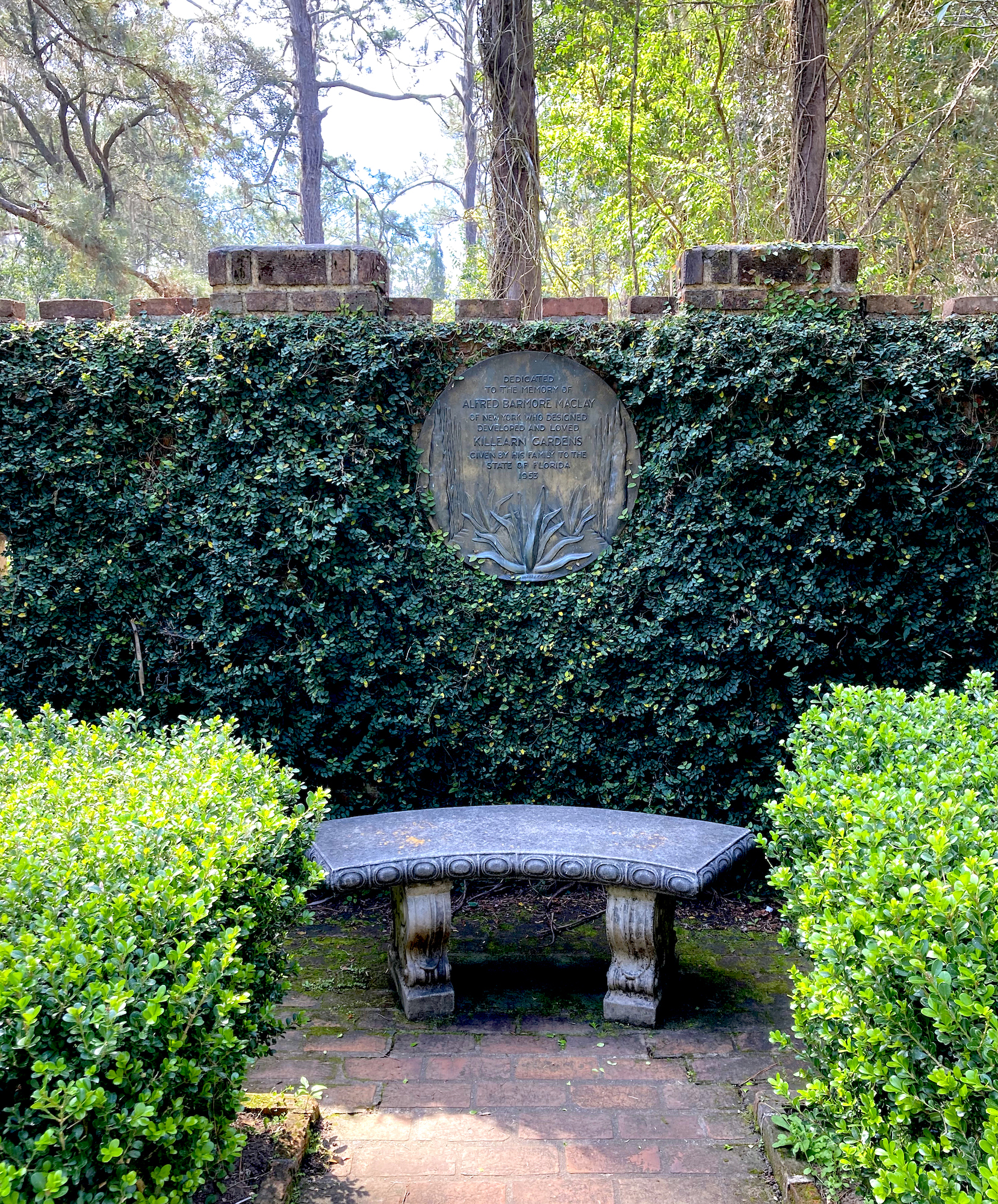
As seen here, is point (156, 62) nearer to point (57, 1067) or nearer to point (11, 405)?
point (11, 405)

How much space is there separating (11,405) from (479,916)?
301 centimetres

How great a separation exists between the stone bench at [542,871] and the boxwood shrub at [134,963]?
2.44 feet

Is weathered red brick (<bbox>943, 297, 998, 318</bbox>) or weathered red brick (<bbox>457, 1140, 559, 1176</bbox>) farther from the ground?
weathered red brick (<bbox>943, 297, 998, 318</bbox>)

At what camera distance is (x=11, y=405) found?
161 inches

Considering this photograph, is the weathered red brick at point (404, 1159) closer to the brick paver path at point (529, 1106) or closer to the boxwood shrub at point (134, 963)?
the brick paver path at point (529, 1106)

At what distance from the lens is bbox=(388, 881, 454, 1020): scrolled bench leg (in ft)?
10.6

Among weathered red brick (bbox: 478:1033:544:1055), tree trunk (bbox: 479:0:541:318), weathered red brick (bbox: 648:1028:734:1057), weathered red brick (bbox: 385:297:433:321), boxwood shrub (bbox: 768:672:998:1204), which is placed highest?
tree trunk (bbox: 479:0:541:318)

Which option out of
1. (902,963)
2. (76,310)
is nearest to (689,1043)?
(902,963)

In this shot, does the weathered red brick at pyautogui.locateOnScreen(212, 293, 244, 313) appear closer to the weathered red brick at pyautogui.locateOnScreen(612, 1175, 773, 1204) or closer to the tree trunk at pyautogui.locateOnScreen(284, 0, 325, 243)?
the weathered red brick at pyautogui.locateOnScreen(612, 1175, 773, 1204)

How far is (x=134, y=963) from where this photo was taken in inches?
65.3

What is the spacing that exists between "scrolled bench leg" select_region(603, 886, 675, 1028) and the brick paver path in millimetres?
68

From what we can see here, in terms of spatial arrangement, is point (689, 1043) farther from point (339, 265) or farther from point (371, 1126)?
point (339, 265)

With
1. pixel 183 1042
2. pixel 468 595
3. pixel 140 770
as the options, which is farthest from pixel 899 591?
pixel 183 1042

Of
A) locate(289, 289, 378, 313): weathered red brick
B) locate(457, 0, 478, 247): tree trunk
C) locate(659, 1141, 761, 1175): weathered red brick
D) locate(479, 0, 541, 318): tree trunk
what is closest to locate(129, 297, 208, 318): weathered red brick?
locate(289, 289, 378, 313): weathered red brick
